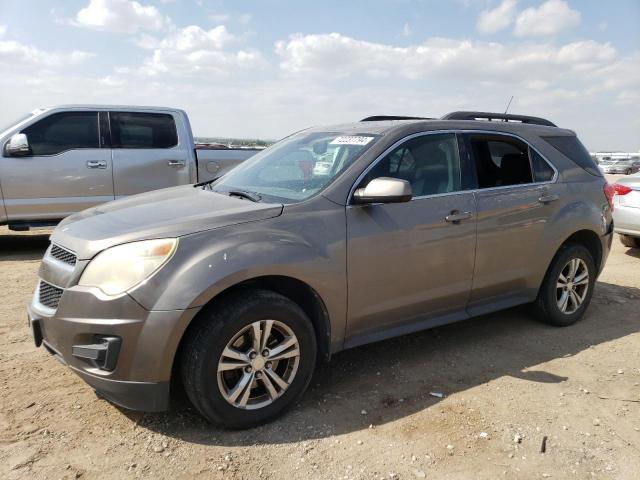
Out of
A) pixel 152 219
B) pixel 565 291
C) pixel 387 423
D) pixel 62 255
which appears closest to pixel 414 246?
pixel 387 423

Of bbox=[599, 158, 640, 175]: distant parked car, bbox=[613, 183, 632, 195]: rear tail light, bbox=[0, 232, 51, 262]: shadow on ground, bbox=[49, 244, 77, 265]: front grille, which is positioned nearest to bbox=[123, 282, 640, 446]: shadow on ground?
bbox=[49, 244, 77, 265]: front grille

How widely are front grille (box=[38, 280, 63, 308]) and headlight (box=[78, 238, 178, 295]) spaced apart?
0.80 ft

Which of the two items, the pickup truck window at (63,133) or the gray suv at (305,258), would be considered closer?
the gray suv at (305,258)

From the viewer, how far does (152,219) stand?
302cm

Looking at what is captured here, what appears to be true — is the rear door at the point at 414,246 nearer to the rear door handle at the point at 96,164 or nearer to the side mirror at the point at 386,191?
the side mirror at the point at 386,191

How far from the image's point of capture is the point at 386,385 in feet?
11.8

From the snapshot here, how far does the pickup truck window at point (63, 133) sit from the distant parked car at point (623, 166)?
45.3m

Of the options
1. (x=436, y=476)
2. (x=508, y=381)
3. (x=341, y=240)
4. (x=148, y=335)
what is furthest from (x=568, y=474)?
(x=148, y=335)

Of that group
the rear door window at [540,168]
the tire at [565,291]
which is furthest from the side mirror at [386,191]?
the tire at [565,291]

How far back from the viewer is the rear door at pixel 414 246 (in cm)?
337

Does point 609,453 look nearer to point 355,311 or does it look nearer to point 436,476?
point 436,476

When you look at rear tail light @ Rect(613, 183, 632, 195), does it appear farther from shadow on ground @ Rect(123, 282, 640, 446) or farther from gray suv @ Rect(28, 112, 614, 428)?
gray suv @ Rect(28, 112, 614, 428)

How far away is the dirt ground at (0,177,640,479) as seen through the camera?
8.86 ft

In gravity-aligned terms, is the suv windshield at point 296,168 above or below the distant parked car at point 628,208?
above
